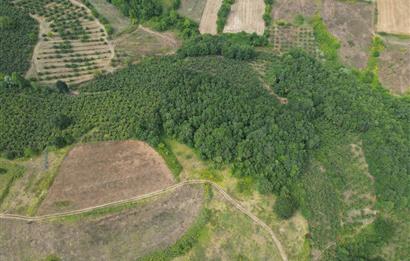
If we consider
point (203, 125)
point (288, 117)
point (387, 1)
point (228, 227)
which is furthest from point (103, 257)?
point (387, 1)

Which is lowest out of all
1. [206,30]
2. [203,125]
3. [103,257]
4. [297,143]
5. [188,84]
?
[103,257]

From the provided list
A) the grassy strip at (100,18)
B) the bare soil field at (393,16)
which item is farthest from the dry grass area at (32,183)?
the bare soil field at (393,16)

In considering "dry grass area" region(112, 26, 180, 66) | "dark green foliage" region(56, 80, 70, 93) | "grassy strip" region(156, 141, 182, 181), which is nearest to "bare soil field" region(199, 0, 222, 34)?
"dry grass area" region(112, 26, 180, 66)

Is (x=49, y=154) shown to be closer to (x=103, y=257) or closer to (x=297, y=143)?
(x=103, y=257)

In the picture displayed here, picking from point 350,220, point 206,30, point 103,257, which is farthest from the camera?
point 206,30

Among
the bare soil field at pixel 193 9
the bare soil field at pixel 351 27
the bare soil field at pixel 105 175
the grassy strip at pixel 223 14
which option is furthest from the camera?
the bare soil field at pixel 193 9

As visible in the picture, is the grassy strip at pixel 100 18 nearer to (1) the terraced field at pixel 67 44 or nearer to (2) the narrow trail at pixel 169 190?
(1) the terraced field at pixel 67 44
